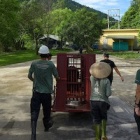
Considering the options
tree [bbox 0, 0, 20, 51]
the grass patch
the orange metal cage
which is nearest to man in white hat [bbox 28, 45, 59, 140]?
the orange metal cage

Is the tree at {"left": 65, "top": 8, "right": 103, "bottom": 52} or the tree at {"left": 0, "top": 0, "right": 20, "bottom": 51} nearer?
the tree at {"left": 0, "top": 0, "right": 20, "bottom": 51}

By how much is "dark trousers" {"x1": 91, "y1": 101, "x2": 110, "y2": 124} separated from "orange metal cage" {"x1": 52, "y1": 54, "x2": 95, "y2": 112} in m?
1.70

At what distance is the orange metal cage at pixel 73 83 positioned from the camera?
8297 millimetres

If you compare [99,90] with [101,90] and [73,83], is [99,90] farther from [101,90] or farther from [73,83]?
[73,83]

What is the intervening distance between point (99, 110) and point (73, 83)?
233 centimetres

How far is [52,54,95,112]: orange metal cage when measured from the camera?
8.30m

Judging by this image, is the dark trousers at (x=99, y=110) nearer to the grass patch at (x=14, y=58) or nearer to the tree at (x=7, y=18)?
the grass patch at (x=14, y=58)

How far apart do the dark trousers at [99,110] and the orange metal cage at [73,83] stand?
1.70 meters

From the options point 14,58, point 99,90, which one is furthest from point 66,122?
point 14,58

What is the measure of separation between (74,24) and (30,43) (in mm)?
9697

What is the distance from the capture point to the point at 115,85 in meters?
15.4

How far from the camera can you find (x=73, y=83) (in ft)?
28.4

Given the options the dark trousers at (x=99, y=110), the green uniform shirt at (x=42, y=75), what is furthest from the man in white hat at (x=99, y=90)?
the green uniform shirt at (x=42, y=75)

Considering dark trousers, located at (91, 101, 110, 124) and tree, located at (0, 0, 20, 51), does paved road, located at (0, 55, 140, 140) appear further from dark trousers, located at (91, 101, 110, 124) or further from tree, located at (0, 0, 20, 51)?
tree, located at (0, 0, 20, 51)
